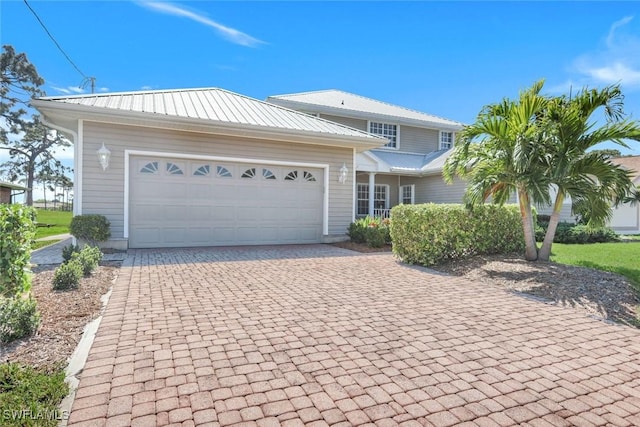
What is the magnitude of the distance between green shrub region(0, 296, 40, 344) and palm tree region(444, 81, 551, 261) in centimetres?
699

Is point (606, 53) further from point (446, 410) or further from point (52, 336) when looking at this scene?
point (52, 336)

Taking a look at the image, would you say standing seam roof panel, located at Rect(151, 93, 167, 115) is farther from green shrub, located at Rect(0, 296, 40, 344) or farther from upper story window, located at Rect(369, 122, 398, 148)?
upper story window, located at Rect(369, 122, 398, 148)

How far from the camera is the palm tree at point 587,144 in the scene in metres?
6.12

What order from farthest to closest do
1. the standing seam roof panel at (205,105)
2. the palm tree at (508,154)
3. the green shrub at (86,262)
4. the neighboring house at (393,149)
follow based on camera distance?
1. the neighboring house at (393,149)
2. the standing seam roof panel at (205,105)
3. the palm tree at (508,154)
4. the green shrub at (86,262)

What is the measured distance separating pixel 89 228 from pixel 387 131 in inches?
539

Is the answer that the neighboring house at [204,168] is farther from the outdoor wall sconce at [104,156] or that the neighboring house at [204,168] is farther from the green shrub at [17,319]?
the green shrub at [17,319]

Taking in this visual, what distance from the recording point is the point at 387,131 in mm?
17812

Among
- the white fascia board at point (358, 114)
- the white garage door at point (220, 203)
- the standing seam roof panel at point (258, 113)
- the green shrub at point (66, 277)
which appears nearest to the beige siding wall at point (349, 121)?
the white fascia board at point (358, 114)

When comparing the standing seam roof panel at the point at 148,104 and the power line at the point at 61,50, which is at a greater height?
the power line at the point at 61,50

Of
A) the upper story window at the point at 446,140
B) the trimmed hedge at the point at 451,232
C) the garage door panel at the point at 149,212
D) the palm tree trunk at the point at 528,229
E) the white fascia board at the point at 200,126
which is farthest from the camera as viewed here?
the upper story window at the point at 446,140

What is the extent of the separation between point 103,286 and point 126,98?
21.6 ft

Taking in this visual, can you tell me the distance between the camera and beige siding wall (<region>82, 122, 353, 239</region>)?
28.7 ft

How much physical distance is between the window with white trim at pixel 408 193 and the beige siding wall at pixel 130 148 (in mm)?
7490

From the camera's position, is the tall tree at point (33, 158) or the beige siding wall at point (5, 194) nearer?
the beige siding wall at point (5, 194)
